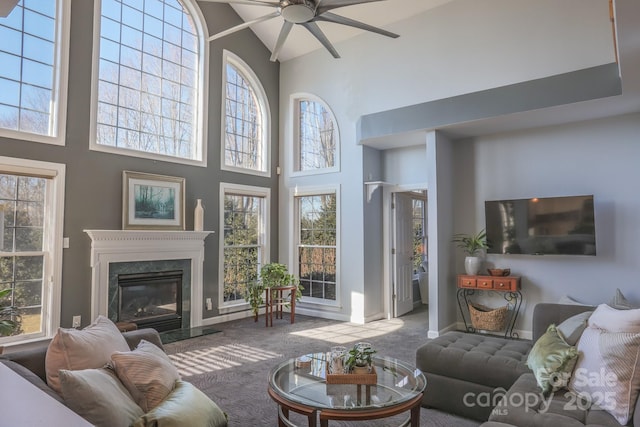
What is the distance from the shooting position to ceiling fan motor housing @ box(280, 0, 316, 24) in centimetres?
336

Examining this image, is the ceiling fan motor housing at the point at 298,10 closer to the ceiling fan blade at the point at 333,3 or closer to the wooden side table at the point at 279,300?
the ceiling fan blade at the point at 333,3

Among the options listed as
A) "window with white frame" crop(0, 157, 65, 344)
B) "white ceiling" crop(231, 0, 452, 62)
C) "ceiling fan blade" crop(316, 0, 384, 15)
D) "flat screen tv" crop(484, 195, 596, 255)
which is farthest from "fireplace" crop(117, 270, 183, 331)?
"flat screen tv" crop(484, 195, 596, 255)

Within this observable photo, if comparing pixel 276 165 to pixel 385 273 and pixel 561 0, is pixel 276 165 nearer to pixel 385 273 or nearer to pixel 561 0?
pixel 385 273

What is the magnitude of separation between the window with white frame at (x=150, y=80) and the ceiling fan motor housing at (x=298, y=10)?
9.26 ft

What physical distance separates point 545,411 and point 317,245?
4843mm

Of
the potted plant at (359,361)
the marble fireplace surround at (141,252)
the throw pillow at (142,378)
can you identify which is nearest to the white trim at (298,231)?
the marble fireplace surround at (141,252)

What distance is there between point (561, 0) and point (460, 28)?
1.15m

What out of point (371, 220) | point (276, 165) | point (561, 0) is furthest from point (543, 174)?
point (276, 165)

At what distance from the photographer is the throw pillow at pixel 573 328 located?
2508 millimetres

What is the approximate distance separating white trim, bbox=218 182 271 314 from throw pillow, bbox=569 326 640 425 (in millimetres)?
4973

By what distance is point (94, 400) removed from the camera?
1.59m

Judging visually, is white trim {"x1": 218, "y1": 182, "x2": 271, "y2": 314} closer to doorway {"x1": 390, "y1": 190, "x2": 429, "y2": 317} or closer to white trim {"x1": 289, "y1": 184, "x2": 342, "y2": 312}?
white trim {"x1": 289, "y1": 184, "x2": 342, "y2": 312}

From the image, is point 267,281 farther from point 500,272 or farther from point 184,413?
Result: point 184,413

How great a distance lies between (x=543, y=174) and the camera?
509 centimetres
